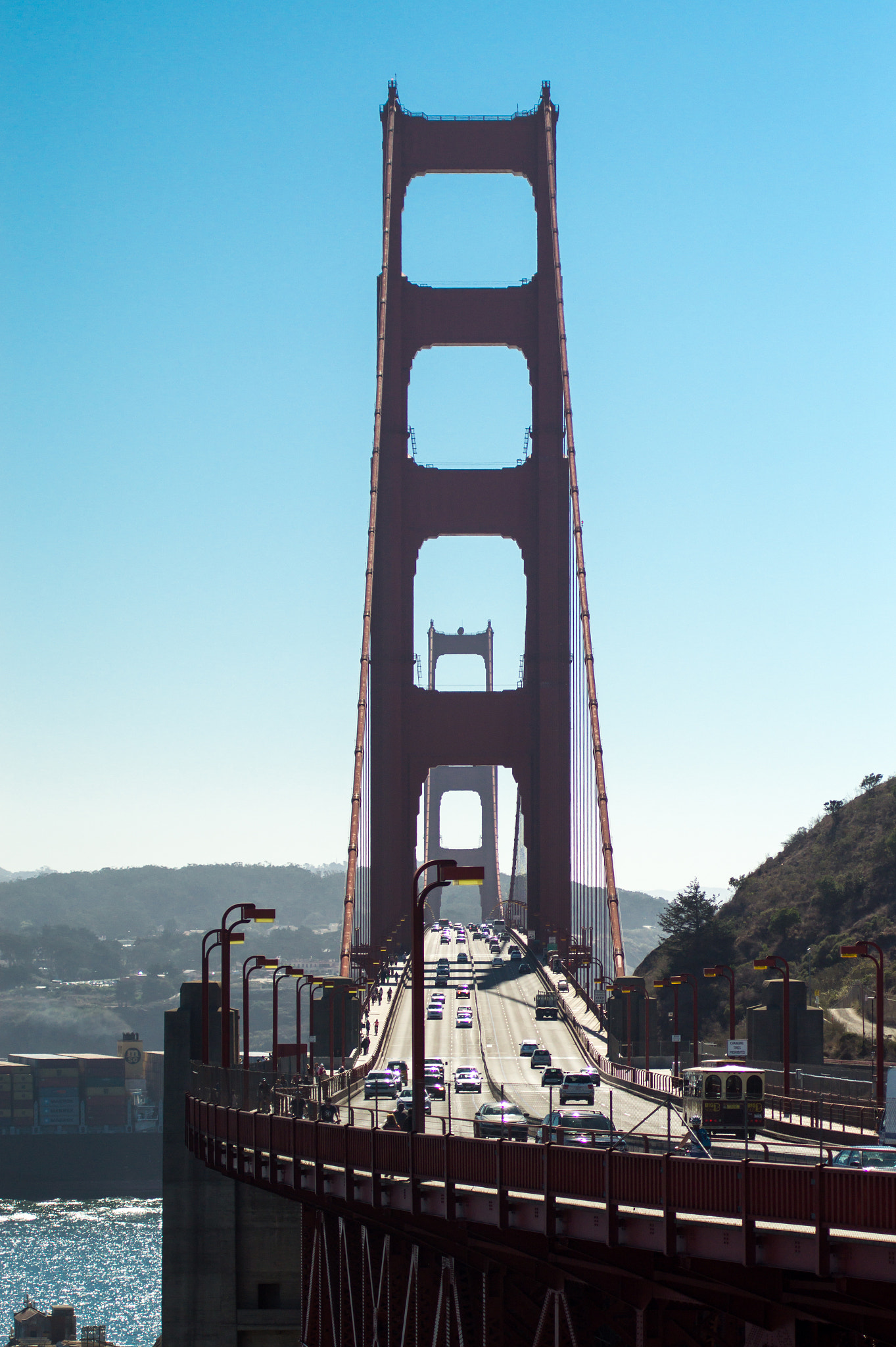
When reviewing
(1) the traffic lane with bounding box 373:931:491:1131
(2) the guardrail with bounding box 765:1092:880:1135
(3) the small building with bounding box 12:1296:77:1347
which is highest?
(2) the guardrail with bounding box 765:1092:880:1135

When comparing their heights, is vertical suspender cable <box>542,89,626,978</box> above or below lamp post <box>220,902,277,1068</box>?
above

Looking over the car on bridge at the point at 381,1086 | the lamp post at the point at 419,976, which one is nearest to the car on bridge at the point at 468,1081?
the car on bridge at the point at 381,1086

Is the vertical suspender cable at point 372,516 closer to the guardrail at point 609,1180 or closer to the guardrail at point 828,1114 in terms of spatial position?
the guardrail at point 828,1114

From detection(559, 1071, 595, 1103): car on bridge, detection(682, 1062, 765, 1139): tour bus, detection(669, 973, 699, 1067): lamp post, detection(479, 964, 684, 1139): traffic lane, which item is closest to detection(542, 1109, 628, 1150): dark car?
detection(479, 964, 684, 1139): traffic lane

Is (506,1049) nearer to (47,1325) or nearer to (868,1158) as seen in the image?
(47,1325)

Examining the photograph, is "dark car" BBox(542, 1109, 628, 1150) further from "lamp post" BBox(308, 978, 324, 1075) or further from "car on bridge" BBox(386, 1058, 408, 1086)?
"lamp post" BBox(308, 978, 324, 1075)

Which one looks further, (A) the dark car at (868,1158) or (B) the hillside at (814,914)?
(B) the hillside at (814,914)

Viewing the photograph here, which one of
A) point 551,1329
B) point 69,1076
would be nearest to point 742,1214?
point 551,1329

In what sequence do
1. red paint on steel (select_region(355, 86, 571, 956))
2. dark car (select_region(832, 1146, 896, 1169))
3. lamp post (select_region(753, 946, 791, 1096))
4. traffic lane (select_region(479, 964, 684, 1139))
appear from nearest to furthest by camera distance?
dark car (select_region(832, 1146, 896, 1169))
traffic lane (select_region(479, 964, 684, 1139))
lamp post (select_region(753, 946, 791, 1096))
red paint on steel (select_region(355, 86, 571, 956))
